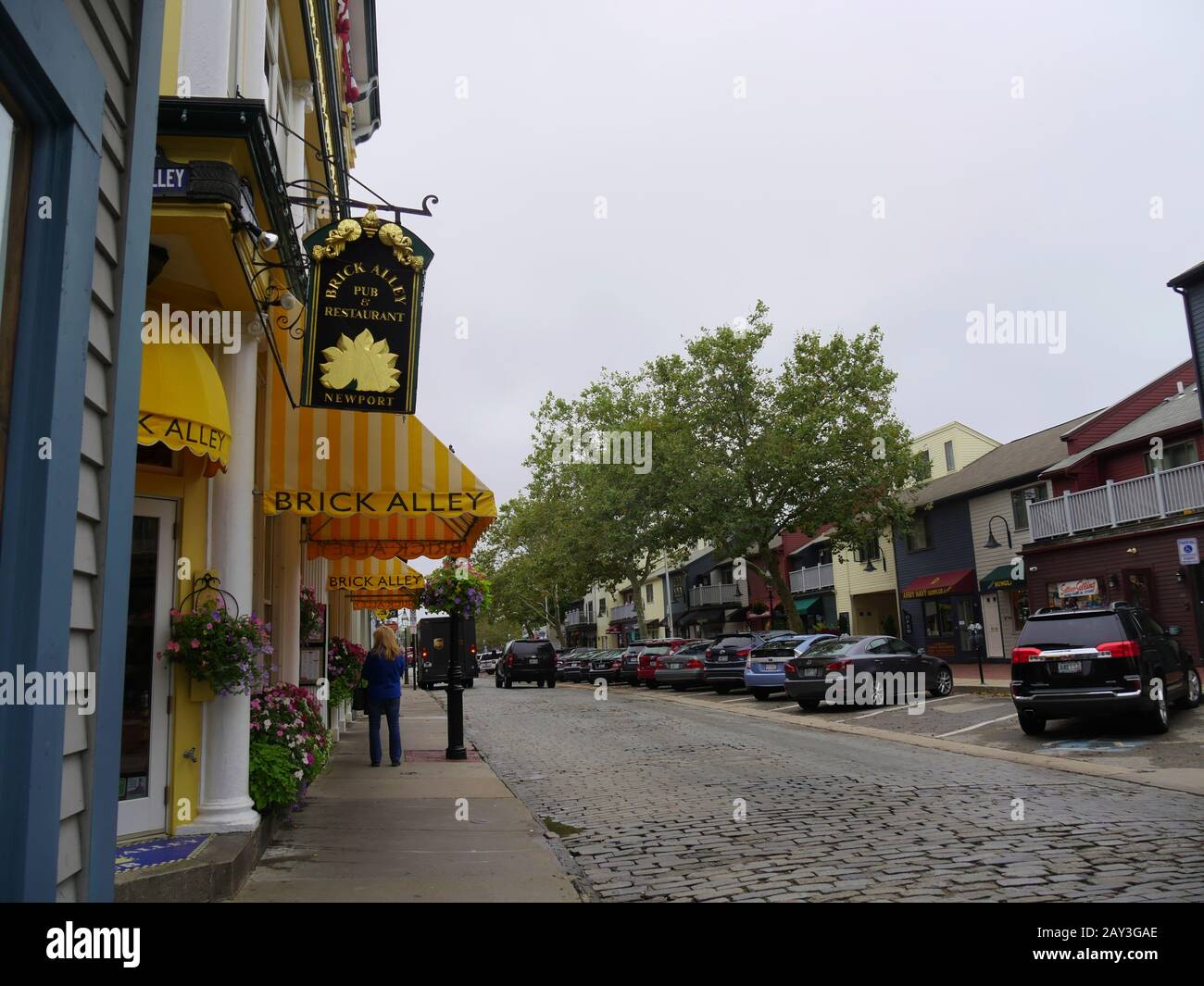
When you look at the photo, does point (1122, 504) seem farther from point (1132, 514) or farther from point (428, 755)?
point (428, 755)

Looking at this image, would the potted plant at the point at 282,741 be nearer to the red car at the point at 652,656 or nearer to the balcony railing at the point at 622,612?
the red car at the point at 652,656

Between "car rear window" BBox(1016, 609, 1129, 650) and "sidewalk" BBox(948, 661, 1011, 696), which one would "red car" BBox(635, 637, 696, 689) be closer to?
"sidewalk" BBox(948, 661, 1011, 696)

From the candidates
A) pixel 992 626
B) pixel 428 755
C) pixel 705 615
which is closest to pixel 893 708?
pixel 428 755

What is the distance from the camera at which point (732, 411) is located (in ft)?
116

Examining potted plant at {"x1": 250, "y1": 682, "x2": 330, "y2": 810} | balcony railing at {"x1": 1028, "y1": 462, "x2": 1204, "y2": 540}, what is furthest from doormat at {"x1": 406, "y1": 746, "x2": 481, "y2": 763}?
balcony railing at {"x1": 1028, "y1": 462, "x2": 1204, "y2": 540}

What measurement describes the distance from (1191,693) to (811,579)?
112ft

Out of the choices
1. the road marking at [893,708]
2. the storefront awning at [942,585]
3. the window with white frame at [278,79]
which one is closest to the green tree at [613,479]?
the storefront awning at [942,585]

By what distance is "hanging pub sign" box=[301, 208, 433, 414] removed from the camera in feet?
23.5

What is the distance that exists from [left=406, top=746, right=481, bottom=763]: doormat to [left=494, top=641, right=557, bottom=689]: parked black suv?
63.8 feet

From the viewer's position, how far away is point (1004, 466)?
34.1 metres

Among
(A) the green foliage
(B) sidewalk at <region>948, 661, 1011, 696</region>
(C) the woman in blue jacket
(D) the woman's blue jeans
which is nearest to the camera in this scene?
(A) the green foliage

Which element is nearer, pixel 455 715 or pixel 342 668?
pixel 455 715
